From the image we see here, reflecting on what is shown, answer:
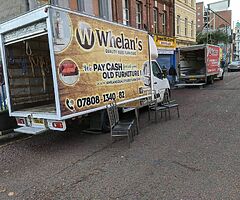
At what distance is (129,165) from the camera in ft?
15.7

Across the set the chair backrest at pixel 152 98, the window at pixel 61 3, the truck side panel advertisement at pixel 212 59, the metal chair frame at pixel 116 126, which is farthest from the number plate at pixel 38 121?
the truck side panel advertisement at pixel 212 59

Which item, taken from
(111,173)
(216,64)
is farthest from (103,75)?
(216,64)

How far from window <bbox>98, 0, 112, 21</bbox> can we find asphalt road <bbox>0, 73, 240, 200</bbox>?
9.94 m

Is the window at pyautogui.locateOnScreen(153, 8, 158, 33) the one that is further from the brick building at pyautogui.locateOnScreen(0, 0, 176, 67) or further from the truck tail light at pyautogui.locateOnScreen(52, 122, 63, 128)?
the truck tail light at pyautogui.locateOnScreen(52, 122, 63, 128)

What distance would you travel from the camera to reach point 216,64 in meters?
22.3

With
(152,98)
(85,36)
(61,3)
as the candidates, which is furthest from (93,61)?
(61,3)

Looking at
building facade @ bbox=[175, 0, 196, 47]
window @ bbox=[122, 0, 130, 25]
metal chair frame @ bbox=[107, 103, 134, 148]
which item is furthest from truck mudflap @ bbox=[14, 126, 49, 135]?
building facade @ bbox=[175, 0, 196, 47]

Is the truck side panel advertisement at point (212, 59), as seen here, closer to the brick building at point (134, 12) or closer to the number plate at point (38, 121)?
the brick building at point (134, 12)

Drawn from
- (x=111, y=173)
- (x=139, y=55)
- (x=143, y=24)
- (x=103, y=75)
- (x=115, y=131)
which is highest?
(x=143, y=24)

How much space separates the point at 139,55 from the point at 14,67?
13.4ft

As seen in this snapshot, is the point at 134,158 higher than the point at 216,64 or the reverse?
the reverse

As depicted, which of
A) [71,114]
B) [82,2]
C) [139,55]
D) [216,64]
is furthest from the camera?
[216,64]

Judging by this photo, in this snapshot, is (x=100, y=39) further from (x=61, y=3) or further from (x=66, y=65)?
(x=61, y=3)

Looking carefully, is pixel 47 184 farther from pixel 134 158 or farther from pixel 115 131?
pixel 115 131
